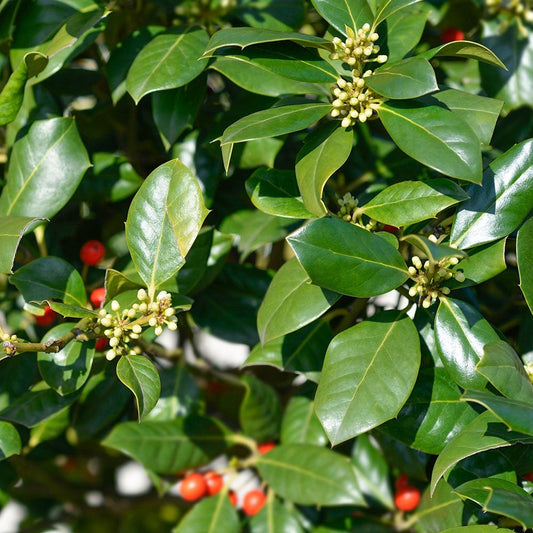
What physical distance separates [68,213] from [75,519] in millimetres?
954

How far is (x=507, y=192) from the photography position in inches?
46.9

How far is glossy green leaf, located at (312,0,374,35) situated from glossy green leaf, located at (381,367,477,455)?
604 millimetres

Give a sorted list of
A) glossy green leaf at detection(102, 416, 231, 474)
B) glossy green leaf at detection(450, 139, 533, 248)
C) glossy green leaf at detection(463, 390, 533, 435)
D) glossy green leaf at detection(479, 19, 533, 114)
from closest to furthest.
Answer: glossy green leaf at detection(463, 390, 533, 435) < glossy green leaf at detection(450, 139, 533, 248) < glossy green leaf at detection(102, 416, 231, 474) < glossy green leaf at detection(479, 19, 533, 114)

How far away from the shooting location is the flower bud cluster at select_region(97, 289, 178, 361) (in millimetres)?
1187

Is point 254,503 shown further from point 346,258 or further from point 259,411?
point 346,258

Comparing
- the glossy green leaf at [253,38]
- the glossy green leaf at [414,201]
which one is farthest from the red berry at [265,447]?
the glossy green leaf at [253,38]

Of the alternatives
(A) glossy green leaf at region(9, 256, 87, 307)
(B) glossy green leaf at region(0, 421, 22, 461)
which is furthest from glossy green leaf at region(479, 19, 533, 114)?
(B) glossy green leaf at region(0, 421, 22, 461)

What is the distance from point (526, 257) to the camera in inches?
45.2

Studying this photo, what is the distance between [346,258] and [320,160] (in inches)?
6.5

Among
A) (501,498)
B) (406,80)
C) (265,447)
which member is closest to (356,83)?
(406,80)

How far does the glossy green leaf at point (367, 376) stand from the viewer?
3.56 ft

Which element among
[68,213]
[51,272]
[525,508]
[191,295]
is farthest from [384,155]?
[525,508]

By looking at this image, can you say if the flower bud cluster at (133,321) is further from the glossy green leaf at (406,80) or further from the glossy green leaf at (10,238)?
the glossy green leaf at (406,80)

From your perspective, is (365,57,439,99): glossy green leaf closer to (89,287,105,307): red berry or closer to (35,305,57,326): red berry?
(89,287,105,307): red berry
